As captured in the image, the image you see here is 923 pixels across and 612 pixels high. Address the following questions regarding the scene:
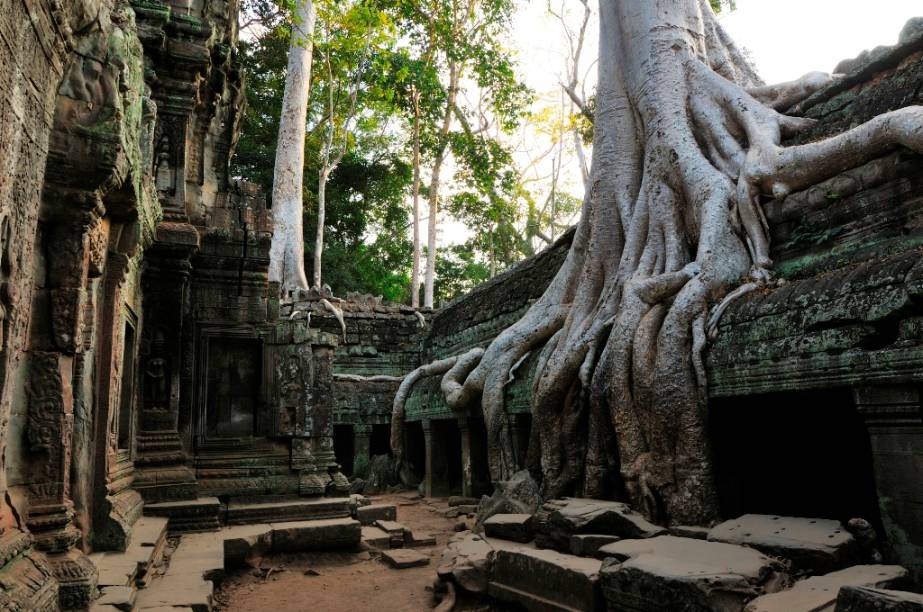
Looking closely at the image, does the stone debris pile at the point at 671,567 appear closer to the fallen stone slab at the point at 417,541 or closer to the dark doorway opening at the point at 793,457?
the dark doorway opening at the point at 793,457

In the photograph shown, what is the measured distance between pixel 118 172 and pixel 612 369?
3474mm

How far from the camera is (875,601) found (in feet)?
7.57

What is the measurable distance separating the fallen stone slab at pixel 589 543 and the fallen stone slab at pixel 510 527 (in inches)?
24.0

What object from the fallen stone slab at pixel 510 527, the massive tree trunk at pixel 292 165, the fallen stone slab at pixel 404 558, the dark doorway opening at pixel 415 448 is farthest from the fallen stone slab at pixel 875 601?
the massive tree trunk at pixel 292 165

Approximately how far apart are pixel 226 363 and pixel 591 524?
385 centimetres

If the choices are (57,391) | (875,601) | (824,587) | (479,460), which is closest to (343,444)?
(479,460)

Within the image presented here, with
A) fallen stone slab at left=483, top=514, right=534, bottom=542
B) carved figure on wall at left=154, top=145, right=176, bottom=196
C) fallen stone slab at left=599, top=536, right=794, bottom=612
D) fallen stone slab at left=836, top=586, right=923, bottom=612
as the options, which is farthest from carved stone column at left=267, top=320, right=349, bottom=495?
fallen stone slab at left=836, top=586, right=923, bottom=612

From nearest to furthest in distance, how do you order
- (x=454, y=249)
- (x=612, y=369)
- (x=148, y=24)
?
(x=612, y=369), (x=148, y=24), (x=454, y=249)

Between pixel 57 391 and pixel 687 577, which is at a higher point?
pixel 57 391

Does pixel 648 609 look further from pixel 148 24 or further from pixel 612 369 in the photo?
pixel 148 24

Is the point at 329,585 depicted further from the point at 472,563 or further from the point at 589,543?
the point at 589,543

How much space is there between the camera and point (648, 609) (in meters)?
3.10

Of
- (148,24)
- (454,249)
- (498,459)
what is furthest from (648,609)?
(454,249)

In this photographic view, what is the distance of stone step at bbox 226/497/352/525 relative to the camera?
573 centimetres
